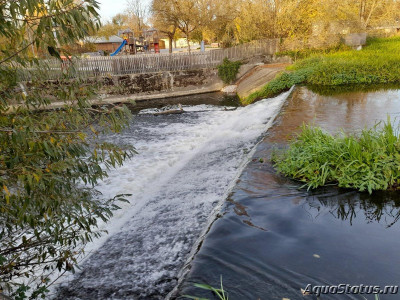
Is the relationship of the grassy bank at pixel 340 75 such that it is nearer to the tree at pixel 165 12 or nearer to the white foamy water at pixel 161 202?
the white foamy water at pixel 161 202

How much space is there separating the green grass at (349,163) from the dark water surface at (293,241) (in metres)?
0.17

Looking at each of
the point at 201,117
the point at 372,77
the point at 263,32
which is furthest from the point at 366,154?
the point at 263,32

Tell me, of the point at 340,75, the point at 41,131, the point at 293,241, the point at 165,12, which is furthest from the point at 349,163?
the point at 165,12

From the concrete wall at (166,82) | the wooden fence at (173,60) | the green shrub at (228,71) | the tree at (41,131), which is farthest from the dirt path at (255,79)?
the tree at (41,131)

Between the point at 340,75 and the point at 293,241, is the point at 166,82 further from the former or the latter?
the point at 293,241

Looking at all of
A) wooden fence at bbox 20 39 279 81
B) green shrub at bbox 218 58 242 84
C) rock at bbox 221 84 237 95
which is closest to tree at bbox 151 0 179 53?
wooden fence at bbox 20 39 279 81

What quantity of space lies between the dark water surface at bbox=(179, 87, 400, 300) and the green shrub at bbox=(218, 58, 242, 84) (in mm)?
16096

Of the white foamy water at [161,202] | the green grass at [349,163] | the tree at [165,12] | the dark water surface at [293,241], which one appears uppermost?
the tree at [165,12]

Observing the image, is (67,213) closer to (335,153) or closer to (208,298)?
(208,298)

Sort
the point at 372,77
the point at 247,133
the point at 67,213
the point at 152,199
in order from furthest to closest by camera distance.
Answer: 1. the point at 372,77
2. the point at 247,133
3. the point at 152,199
4. the point at 67,213

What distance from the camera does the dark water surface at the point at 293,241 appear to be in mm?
2982

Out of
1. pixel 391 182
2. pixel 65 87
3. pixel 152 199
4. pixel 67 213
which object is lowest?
pixel 152 199

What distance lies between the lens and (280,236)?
3701 millimetres

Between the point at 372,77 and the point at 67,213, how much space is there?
1428 cm
